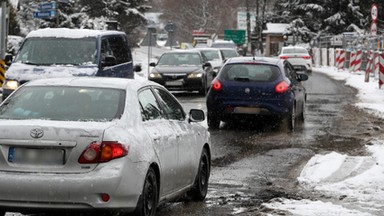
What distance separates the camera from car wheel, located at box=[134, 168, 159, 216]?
24.0 ft

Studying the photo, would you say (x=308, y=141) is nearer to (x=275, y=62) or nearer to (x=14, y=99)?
(x=275, y=62)

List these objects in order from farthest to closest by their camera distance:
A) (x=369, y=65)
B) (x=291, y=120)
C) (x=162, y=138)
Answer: (x=369, y=65), (x=291, y=120), (x=162, y=138)

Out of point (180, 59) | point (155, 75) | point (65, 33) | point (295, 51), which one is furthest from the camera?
point (295, 51)

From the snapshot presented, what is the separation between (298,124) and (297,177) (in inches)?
309

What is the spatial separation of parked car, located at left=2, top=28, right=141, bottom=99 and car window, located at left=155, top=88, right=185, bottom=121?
26.2ft

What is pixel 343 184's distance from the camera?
1032 cm

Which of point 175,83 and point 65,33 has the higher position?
point 65,33

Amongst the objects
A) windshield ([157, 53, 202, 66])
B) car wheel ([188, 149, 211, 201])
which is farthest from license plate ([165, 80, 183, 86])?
car wheel ([188, 149, 211, 201])

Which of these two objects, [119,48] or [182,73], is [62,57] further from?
[182,73]

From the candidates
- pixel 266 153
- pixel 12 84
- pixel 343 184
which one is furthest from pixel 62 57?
pixel 343 184

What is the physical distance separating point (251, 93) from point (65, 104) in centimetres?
974

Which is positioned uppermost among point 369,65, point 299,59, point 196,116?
point 196,116

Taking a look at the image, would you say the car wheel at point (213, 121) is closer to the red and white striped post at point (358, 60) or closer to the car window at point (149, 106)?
the car window at point (149, 106)

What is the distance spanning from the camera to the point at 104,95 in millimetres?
7863
